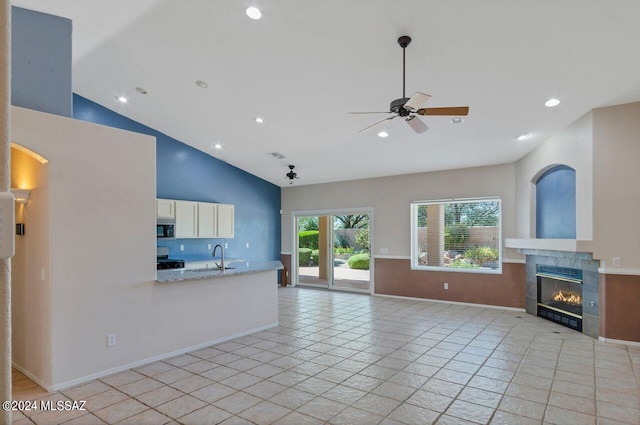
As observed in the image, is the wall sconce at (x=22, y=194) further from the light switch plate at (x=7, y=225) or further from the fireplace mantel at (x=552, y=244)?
the fireplace mantel at (x=552, y=244)

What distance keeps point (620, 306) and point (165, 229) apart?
7040 millimetres

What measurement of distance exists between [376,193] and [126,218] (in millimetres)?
5738

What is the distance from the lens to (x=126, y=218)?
3961 millimetres

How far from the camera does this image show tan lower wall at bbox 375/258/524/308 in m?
6.88

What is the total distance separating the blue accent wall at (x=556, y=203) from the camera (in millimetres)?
5492

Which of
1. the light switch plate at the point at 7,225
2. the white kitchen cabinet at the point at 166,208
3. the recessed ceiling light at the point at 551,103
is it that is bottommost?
the light switch plate at the point at 7,225

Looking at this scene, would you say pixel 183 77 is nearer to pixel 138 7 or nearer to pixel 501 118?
pixel 138 7

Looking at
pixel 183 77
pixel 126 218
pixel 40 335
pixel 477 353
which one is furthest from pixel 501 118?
pixel 40 335

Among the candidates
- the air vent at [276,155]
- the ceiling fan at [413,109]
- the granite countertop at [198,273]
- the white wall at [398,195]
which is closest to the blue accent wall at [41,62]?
the granite countertop at [198,273]

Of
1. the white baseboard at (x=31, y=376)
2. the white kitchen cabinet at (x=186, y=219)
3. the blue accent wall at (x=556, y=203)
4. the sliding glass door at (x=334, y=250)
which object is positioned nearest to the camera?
the white baseboard at (x=31, y=376)

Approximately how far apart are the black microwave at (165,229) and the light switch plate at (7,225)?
6.52 metres

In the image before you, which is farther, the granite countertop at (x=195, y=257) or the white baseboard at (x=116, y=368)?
the granite countertop at (x=195, y=257)

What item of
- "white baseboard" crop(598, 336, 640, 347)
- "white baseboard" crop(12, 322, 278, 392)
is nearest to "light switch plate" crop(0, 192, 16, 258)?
"white baseboard" crop(12, 322, 278, 392)

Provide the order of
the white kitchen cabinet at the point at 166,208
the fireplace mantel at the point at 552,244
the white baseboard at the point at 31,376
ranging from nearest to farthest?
1. the white baseboard at the point at 31,376
2. the fireplace mantel at the point at 552,244
3. the white kitchen cabinet at the point at 166,208
